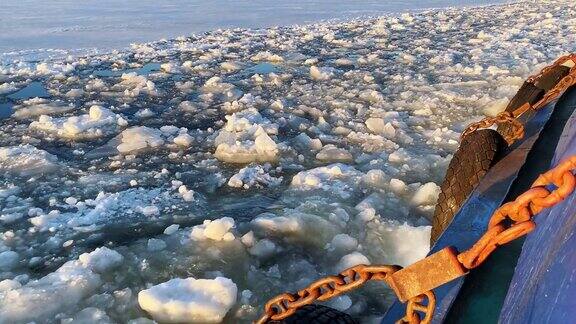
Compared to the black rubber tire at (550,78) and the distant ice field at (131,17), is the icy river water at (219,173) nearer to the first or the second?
the black rubber tire at (550,78)

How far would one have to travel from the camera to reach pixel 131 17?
12.0 meters

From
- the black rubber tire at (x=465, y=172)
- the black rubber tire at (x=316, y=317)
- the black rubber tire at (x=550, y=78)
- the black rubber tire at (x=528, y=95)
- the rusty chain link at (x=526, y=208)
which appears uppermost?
the rusty chain link at (x=526, y=208)

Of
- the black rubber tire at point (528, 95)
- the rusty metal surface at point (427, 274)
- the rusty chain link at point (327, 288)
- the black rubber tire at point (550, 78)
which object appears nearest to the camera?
the rusty metal surface at point (427, 274)

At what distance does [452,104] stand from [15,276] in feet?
13.2

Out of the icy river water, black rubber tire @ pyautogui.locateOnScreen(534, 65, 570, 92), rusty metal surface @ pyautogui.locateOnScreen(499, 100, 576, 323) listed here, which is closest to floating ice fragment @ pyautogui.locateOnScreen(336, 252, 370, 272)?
the icy river water

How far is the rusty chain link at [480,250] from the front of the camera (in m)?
0.94

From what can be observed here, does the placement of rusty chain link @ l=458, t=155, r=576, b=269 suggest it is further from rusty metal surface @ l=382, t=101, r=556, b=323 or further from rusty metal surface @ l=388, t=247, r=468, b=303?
rusty metal surface @ l=382, t=101, r=556, b=323

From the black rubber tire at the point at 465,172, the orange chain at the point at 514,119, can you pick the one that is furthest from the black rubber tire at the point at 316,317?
the orange chain at the point at 514,119

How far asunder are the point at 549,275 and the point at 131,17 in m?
12.5

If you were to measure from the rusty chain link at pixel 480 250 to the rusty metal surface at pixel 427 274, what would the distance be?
0.05ft

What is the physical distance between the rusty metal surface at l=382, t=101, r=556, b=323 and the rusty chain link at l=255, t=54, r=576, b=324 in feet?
0.42

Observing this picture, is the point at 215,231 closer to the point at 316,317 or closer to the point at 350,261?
the point at 350,261

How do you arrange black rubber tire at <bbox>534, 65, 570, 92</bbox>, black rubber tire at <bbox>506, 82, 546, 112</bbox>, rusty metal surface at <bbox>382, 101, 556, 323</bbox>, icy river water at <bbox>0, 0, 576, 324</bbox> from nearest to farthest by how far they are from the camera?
rusty metal surface at <bbox>382, 101, 556, 323</bbox>, icy river water at <bbox>0, 0, 576, 324</bbox>, black rubber tire at <bbox>506, 82, 546, 112</bbox>, black rubber tire at <bbox>534, 65, 570, 92</bbox>

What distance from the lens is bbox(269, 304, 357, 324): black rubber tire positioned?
5.08 feet
